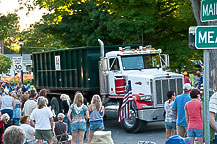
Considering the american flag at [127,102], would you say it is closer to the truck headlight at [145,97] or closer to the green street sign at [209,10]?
the truck headlight at [145,97]

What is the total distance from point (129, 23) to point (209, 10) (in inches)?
670

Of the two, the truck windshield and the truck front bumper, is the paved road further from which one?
the truck windshield

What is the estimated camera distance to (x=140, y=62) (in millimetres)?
17531

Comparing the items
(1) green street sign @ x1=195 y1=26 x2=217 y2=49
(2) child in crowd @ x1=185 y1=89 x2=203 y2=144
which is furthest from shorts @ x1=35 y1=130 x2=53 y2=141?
(1) green street sign @ x1=195 y1=26 x2=217 y2=49

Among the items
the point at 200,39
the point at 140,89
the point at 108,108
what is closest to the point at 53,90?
the point at 108,108

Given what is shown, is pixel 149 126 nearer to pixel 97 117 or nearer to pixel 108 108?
pixel 108 108

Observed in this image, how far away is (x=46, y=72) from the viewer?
22.2 m

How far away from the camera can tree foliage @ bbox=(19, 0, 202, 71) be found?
2381cm

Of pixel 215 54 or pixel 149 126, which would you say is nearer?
pixel 215 54

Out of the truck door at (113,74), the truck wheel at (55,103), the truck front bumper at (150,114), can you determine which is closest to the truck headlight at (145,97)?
the truck front bumper at (150,114)

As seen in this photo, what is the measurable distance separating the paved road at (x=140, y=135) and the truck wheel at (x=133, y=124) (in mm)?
179

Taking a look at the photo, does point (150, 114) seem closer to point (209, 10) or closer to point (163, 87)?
point (163, 87)

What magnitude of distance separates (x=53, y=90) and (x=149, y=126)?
6.00 metres

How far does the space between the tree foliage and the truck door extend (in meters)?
5.02
